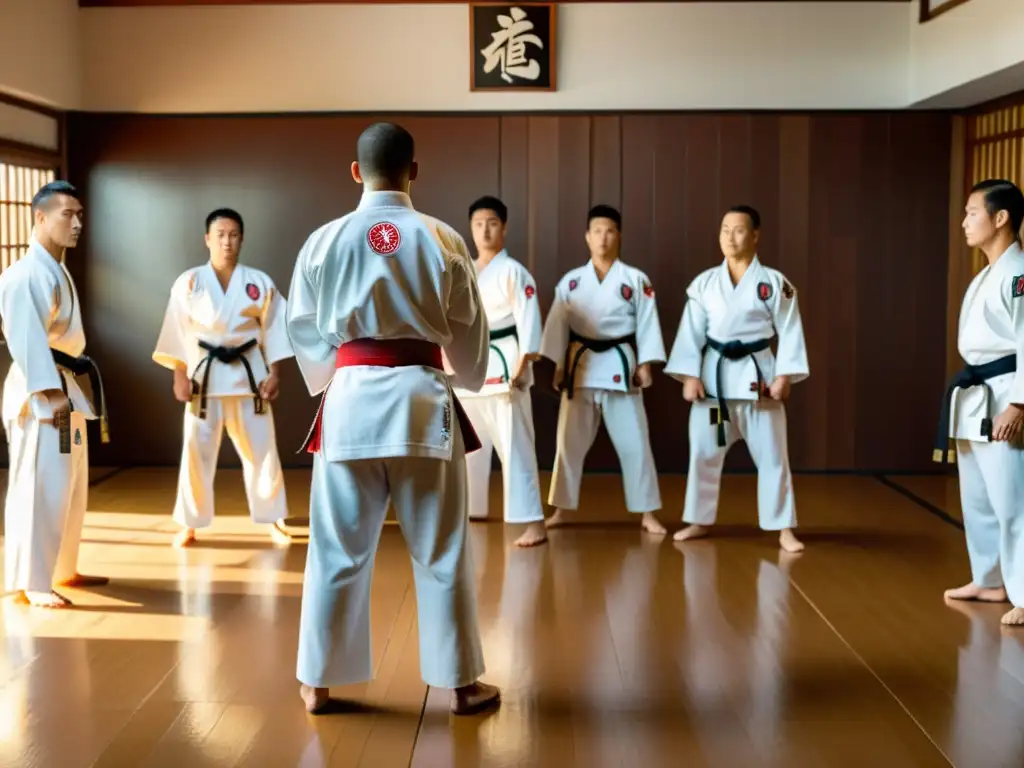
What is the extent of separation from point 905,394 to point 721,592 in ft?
9.98

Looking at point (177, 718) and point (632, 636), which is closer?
point (177, 718)

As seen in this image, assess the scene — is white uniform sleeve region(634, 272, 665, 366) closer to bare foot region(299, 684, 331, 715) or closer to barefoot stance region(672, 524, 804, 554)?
barefoot stance region(672, 524, 804, 554)

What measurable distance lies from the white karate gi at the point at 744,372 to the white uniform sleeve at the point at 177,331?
1966 millimetres

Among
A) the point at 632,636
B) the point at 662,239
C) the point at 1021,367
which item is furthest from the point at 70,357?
the point at 662,239

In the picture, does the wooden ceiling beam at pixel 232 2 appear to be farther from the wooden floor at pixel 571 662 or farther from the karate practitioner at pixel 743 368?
the wooden floor at pixel 571 662

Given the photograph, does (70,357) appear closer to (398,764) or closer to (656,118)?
(398,764)

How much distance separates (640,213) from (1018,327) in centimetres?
318

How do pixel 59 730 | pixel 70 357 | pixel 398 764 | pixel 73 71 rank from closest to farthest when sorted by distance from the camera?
pixel 398 764 → pixel 59 730 → pixel 70 357 → pixel 73 71

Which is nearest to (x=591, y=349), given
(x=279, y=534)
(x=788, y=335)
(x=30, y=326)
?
(x=788, y=335)

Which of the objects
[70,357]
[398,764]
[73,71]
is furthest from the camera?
[73,71]

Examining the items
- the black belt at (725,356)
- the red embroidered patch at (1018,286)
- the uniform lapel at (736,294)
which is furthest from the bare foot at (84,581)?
the red embroidered patch at (1018,286)

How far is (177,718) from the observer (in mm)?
3070

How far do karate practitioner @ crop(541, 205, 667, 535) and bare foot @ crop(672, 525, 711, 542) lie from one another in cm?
16

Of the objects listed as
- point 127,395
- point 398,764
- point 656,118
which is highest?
point 656,118
